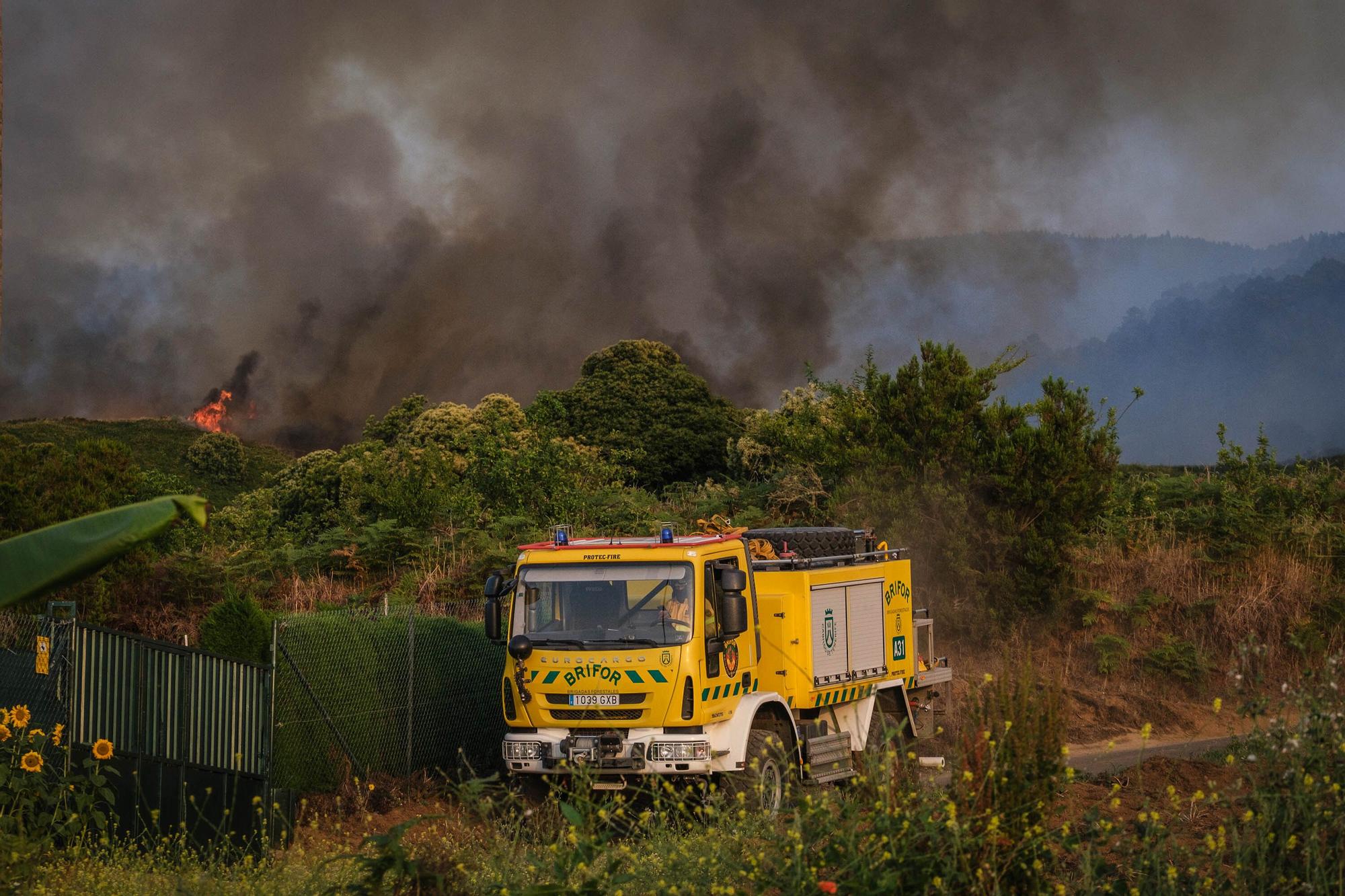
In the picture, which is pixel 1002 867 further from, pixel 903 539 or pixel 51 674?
pixel 903 539

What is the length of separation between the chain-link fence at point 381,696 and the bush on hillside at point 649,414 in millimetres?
25458

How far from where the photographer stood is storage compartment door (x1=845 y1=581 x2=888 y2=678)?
1451 centimetres

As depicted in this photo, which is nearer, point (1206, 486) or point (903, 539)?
point (903, 539)

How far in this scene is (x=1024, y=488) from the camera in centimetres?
2181

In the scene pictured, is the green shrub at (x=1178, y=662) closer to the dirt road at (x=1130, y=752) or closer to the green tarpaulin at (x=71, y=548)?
the dirt road at (x=1130, y=752)

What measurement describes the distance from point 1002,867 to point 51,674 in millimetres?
7540

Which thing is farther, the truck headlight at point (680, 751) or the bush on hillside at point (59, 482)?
the bush on hillside at point (59, 482)

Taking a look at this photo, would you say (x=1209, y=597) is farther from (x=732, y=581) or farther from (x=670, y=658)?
(x=670, y=658)

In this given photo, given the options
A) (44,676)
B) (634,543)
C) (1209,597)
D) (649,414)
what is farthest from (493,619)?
(649,414)

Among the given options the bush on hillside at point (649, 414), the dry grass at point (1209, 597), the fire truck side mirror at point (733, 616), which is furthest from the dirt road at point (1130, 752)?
the bush on hillside at point (649, 414)

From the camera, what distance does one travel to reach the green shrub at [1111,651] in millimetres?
22359

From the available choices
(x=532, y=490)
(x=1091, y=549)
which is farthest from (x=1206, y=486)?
(x=532, y=490)

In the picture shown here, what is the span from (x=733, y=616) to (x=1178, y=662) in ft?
43.3

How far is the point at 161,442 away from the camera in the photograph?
5703 cm
